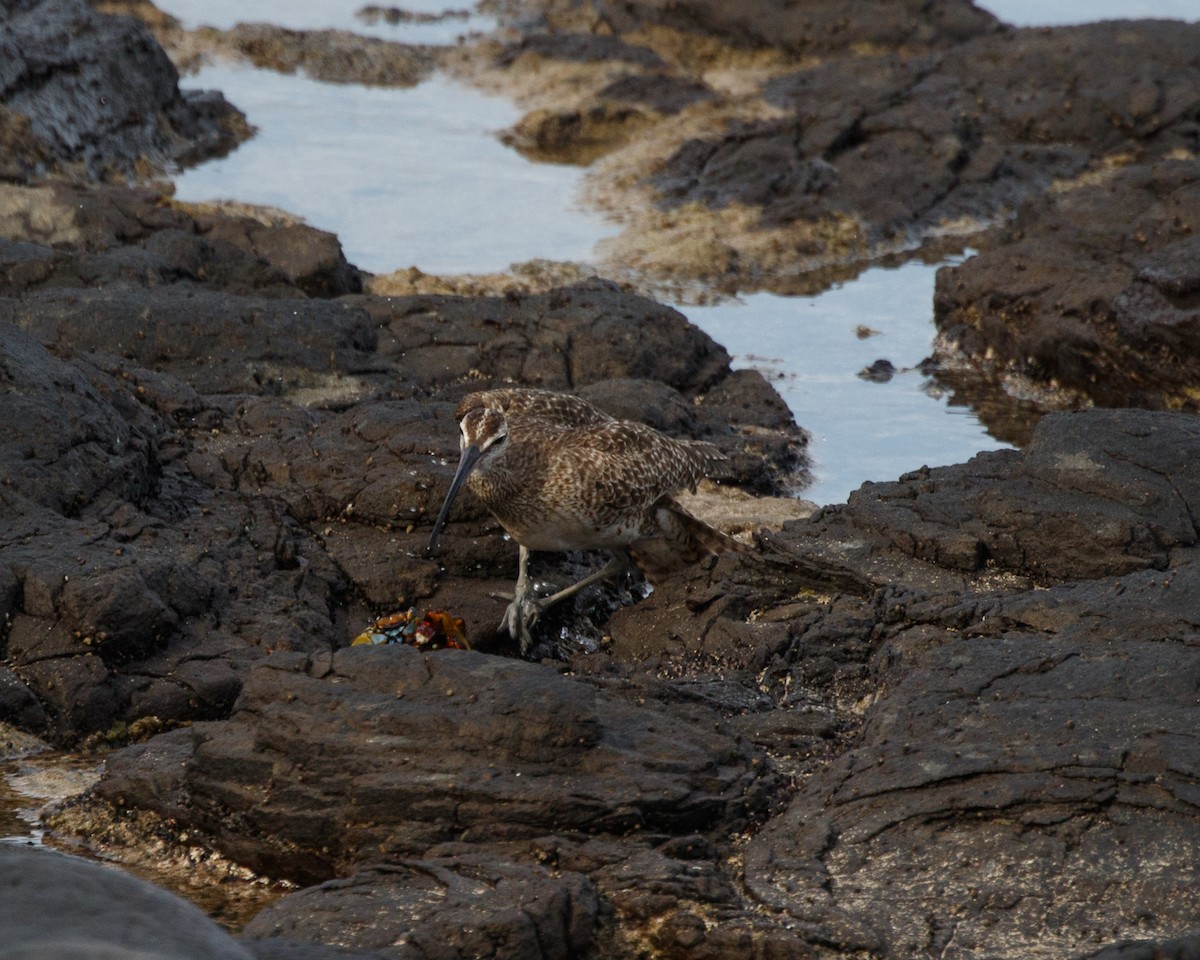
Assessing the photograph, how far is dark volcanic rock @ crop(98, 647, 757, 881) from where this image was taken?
5.80 meters

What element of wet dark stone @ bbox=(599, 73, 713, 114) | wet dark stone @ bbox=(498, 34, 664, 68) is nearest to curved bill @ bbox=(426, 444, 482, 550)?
wet dark stone @ bbox=(599, 73, 713, 114)

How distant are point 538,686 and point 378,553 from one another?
2.98 m

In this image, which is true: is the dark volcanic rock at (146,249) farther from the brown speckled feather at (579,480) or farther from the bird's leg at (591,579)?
the bird's leg at (591,579)

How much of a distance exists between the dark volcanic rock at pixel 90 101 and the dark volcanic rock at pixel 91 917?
12389 mm

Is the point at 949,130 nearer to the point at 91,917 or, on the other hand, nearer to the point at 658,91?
the point at 658,91

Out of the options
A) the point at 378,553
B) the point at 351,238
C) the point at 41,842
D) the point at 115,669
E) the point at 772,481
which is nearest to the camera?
the point at 41,842

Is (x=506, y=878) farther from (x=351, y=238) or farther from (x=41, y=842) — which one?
(x=351, y=238)

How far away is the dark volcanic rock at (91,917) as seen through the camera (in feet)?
12.0

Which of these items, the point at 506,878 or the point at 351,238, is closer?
the point at 506,878

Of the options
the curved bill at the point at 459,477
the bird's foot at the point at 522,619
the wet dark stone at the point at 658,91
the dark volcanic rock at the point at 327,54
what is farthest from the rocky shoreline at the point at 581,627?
the dark volcanic rock at the point at 327,54

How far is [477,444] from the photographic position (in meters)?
8.38

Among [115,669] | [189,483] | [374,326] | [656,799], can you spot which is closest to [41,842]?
[115,669]

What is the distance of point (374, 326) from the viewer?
1173 cm

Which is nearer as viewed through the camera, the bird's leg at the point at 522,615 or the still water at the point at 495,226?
the bird's leg at the point at 522,615
